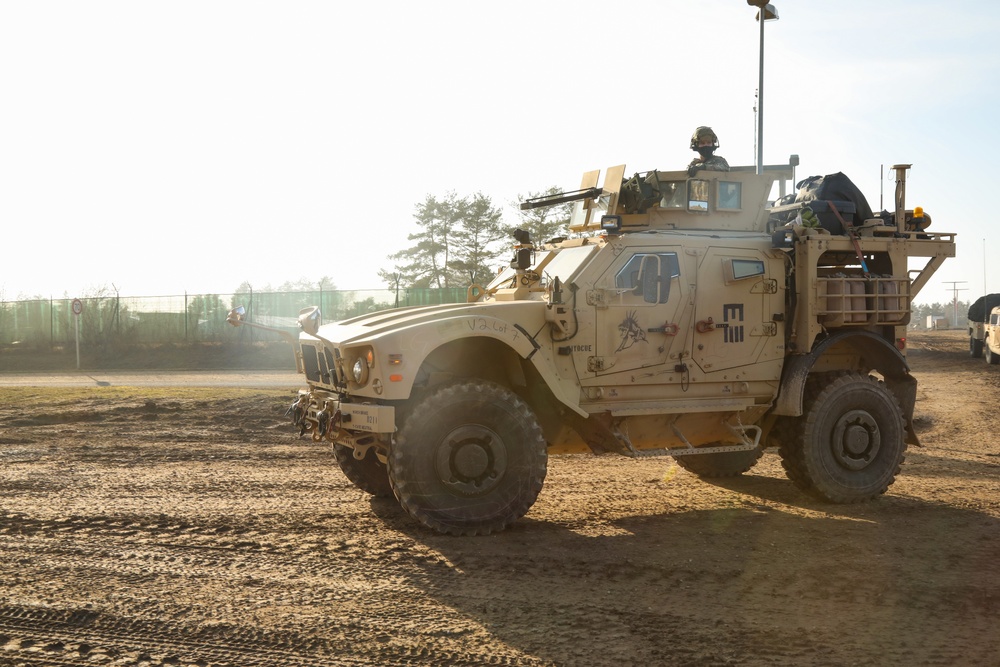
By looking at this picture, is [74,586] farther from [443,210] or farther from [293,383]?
[443,210]

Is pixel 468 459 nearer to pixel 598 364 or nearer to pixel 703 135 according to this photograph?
pixel 598 364

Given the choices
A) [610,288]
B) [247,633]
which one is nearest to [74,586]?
[247,633]

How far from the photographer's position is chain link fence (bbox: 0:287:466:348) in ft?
113

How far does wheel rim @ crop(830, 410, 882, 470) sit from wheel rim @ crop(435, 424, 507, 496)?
360 centimetres

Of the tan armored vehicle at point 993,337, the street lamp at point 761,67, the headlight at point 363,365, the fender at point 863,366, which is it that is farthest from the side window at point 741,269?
the tan armored vehicle at point 993,337

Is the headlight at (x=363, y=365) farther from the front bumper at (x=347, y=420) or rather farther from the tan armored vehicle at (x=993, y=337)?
the tan armored vehicle at (x=993, y=337)

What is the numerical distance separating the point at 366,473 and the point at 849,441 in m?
4.73

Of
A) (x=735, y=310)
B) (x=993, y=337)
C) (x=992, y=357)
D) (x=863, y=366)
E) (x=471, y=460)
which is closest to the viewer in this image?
(x=471, y=460)

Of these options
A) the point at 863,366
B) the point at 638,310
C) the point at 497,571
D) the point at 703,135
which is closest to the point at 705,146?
the point at 703,135

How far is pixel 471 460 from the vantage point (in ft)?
25.7

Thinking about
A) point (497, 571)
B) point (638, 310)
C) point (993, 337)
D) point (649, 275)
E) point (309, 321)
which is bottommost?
point (497, 571)

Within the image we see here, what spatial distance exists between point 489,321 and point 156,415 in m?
10.3

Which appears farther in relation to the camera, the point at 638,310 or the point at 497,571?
the point at 638,310

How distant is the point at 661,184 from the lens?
9266mm
